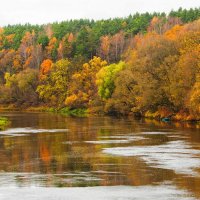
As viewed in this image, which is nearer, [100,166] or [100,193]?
[100,193]

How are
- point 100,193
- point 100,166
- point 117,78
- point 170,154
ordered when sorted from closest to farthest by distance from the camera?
point 100,193, point 100,166, point 170,154, point 117,78

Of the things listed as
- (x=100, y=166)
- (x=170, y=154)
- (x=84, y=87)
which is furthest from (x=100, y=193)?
(x=84, y=87)

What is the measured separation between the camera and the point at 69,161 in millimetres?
40719

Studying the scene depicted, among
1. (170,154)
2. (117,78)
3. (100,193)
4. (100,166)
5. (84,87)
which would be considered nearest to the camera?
(100,193)

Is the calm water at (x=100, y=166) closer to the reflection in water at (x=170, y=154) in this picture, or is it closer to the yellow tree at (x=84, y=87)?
the reflection in water at (x=170, y=154)

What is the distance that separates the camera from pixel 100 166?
3775cm

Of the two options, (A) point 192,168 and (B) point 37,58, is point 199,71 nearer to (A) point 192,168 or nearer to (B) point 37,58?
(A) point 192,168

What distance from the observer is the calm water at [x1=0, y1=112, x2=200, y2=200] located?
2852 centimetres

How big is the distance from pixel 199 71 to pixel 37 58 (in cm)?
12285

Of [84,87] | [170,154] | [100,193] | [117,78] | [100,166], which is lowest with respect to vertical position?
[100,193]

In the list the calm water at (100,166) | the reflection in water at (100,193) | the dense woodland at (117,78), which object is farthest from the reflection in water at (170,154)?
the dense woodland at (117,78)

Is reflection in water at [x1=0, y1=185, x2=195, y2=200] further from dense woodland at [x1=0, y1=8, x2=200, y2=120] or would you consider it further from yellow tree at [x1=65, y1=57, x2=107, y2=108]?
yellow tree at [x1=65, y1=57, x2=107, y2=108]

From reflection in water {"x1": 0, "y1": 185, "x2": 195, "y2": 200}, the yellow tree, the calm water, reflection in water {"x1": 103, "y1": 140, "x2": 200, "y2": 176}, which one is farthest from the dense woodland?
reflection in water {"x1": 0, "y1": 185, "x2": 195, "y2": 200}

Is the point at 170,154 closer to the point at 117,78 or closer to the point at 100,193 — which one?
the point at 100,193
